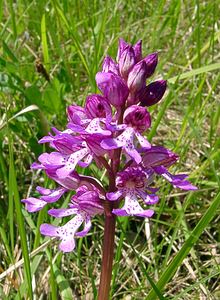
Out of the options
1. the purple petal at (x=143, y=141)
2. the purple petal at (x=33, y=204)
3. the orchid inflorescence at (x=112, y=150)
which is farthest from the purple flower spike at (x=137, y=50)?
the purple petal at (x=33, y=204)

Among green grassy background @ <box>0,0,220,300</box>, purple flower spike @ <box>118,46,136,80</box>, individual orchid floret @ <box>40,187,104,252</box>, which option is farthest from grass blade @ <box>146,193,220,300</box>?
purple flower spike @ <box>118,46,136,80</box>

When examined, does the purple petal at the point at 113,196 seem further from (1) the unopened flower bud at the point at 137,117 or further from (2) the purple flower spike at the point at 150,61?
(2) the purple flower spike at the point at 150,61

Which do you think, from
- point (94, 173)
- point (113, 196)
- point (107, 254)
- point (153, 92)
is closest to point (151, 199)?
point (113, 196)

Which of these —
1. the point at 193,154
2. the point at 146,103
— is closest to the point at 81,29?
the point at 193,154

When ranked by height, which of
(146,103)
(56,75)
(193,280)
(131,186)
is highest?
(146,103)

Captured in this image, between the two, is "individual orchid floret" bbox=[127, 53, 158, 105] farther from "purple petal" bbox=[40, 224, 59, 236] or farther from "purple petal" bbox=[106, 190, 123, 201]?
"purple petal" bbox=[40, 224, 59, 236]

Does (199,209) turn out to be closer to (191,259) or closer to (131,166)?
(191,259)
